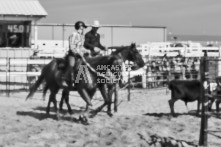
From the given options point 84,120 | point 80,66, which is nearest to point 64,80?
point 80,66

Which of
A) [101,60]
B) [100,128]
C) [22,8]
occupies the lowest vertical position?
[100,128]

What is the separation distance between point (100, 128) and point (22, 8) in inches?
477

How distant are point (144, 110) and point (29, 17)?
913 cm

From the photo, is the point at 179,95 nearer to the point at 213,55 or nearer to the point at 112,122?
the point at 112,122

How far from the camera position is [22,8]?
1905 centimetres

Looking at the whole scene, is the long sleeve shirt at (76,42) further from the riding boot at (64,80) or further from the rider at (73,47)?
the riding boot at (64,80)

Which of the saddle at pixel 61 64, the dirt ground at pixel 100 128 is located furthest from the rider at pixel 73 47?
the dirt ground at pixel 100 128

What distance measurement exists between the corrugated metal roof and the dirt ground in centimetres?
802

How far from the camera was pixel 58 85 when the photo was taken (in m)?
9.41

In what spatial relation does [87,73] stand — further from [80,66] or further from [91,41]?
[91,41]

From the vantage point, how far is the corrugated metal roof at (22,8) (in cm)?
1847

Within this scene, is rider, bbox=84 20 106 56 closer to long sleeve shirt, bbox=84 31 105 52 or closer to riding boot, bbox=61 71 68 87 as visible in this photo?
long sleeve shirt, bbox=84 31 105 52

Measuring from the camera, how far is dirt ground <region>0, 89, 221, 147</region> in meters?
7.10

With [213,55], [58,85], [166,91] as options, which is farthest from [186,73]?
[58,85]
